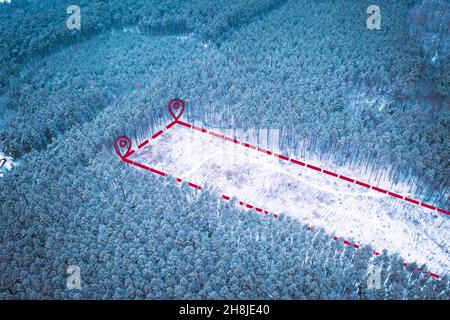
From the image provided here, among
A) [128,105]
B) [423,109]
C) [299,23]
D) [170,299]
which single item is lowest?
[170,299]

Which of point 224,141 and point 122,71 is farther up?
point 122,71

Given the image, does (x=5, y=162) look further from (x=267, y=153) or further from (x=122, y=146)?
(x=267, y=153)

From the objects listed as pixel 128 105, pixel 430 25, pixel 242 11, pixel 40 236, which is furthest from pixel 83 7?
pixel 430 25

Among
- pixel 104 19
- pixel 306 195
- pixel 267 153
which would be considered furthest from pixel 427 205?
pixel 104 19

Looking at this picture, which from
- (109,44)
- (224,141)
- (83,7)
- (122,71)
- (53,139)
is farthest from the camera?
(83,7)

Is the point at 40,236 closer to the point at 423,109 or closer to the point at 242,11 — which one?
the point at 423,109

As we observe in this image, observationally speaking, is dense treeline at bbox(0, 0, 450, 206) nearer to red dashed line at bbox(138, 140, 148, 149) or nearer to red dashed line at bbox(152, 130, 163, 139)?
red dashed line at bbox(152, 130, 163, 139)
